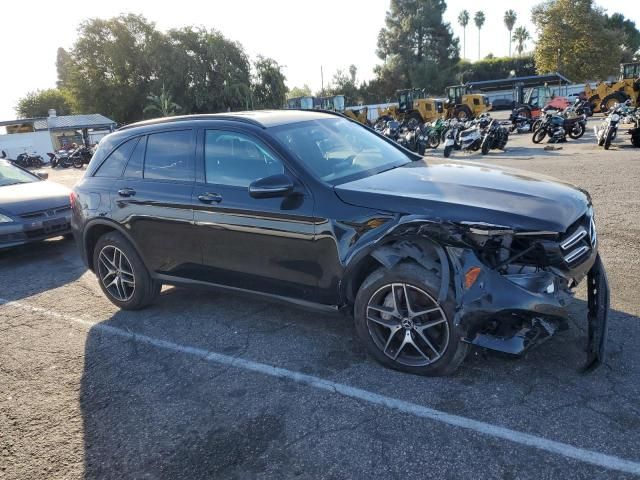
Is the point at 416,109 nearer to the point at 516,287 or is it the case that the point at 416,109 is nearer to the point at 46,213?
the point at 46,213

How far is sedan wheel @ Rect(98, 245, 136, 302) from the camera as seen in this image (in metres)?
4.67

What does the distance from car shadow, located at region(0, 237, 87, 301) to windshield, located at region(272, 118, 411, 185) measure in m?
3.85

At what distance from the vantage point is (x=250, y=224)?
3707 millimetres

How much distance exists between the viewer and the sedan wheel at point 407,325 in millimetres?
3107

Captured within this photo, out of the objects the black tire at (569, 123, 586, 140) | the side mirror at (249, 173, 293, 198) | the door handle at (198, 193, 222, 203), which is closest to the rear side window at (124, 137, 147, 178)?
the door handle at (198, 193, 222, 203)

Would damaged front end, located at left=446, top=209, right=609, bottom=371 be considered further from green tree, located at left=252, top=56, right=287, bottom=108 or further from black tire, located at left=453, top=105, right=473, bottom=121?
green tree, located at left=252, top=56, right=287, bottom=108

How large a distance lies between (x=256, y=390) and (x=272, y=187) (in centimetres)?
138

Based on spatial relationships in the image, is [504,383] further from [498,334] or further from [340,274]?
[340,274]

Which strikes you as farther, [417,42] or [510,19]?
[510,19]

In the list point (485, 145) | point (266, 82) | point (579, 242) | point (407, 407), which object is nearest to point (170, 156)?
point (407, 407)

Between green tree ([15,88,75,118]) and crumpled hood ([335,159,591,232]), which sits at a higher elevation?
green tree ([15,88,75,118])

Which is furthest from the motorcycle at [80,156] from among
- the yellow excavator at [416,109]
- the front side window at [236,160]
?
the front side window at [236,160]

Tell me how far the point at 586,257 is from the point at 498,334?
80cm

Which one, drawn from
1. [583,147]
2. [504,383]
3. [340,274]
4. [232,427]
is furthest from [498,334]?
[583,147]
